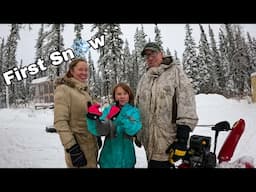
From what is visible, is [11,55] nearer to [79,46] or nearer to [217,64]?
[79,46]

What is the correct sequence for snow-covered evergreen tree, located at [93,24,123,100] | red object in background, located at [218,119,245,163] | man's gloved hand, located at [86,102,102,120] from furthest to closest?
snow-covered evergreen tree, located at [93,24,123,100] → red object in background, located at [218,119,245,163] → man's gloved hand, located at [86,102,102,120]

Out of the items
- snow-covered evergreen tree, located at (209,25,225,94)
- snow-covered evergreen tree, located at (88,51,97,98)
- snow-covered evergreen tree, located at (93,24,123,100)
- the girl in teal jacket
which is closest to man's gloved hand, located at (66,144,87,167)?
the girl in teal jacket

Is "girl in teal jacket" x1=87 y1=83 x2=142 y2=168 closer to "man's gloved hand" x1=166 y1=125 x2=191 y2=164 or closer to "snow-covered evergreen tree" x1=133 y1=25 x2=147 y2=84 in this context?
"man's gloved hand" x1=166 y1=125 x2=191 y2=164

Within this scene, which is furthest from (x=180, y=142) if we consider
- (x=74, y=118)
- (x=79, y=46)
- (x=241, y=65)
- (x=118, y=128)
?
(x=79, y=46)

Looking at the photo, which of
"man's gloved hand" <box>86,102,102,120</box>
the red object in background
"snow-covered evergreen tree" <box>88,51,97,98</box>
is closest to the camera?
"man's gloved hand" <box>86,102,102,120</box>

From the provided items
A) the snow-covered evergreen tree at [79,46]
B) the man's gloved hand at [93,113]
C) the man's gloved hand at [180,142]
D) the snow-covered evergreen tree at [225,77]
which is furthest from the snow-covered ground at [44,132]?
the man's gloved hand at [93,113]

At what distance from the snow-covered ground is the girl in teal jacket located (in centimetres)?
80

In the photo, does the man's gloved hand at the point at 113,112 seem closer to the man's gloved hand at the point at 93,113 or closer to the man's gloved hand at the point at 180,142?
the man's gloved hand at the point at 93,113

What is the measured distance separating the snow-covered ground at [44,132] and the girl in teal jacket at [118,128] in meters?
0.80

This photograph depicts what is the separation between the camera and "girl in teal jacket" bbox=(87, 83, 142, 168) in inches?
70.2

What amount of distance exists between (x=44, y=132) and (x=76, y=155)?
3.15 ft
